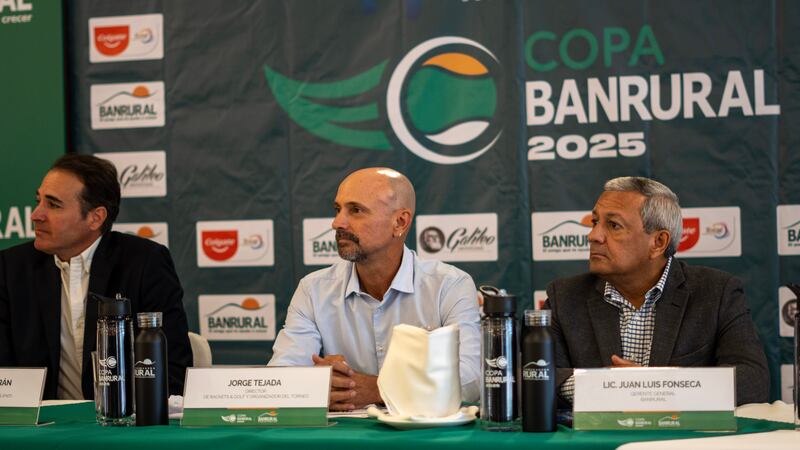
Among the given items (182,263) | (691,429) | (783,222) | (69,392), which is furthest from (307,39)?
(691,429)

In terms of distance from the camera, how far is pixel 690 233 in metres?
3.90

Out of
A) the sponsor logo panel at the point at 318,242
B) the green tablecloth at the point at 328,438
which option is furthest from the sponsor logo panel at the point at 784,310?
the green tablecloth at the point at 328,438

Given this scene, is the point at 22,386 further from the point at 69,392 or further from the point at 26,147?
the point at 26,147

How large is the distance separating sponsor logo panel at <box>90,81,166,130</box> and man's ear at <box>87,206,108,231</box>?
1.22 metres

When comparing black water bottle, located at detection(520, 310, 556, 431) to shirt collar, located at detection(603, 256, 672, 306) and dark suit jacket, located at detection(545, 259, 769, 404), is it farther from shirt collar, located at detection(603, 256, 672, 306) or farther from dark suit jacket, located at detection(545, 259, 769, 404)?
shirt collar, located at detection(603, 256, 672, 306)

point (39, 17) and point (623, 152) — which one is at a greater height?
point (39, 17)

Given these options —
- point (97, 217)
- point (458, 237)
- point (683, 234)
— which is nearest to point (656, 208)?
point (683, 234)

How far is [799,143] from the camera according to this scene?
380 cm

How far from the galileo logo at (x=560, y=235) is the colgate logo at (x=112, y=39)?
2.16m

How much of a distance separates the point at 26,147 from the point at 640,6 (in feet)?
9.80

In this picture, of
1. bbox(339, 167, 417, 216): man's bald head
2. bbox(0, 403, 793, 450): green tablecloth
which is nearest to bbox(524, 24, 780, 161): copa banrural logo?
bbox(339, 167, 417, 216): man's bald head

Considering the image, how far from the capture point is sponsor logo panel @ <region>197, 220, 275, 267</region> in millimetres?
4309

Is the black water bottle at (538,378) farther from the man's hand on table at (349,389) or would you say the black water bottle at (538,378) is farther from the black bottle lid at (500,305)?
the man's hand on table at (349,389)

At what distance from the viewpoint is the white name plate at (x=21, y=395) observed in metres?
2.04
